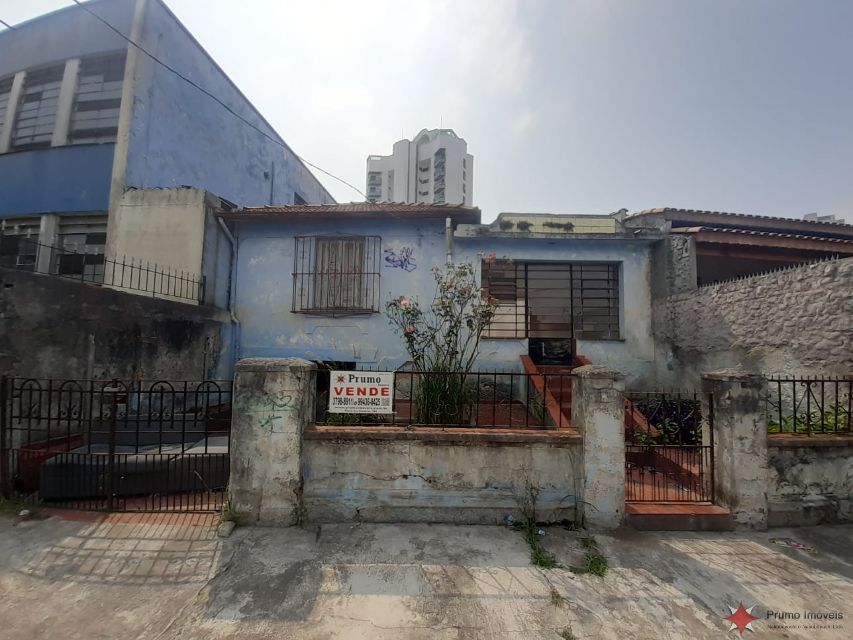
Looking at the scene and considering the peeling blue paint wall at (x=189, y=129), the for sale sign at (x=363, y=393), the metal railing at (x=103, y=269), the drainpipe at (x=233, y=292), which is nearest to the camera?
the for sale sign at (x=363, y=393)

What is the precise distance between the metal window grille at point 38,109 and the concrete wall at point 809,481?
14672mm

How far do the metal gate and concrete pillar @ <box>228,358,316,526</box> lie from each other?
355 centimetres

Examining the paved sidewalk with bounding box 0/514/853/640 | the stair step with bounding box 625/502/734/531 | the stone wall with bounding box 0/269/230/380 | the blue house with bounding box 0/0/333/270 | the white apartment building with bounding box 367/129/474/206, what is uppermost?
the white apartment building with bounding box 367/129/474/206

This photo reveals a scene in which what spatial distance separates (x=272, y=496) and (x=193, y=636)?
49.2 inches

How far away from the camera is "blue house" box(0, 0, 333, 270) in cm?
777

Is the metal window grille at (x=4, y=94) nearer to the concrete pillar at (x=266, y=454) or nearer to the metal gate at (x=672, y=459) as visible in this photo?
the concrete pillar at (x=266, y=454)

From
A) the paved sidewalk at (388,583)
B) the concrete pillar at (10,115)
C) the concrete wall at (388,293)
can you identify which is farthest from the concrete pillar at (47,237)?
the paved sidewalk at (388,583)

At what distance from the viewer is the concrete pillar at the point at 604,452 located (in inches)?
140

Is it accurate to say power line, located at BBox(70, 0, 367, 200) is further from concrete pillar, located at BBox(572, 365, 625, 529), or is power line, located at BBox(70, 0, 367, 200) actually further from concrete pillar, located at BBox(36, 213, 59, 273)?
concrete pillar, located at BBox(572, 365, 625, 529)

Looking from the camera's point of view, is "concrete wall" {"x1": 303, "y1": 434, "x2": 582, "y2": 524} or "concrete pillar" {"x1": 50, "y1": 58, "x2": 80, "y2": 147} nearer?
"concrete wall" {"x1": 303, "y1": 434, "x2": 582, "y2": 524}

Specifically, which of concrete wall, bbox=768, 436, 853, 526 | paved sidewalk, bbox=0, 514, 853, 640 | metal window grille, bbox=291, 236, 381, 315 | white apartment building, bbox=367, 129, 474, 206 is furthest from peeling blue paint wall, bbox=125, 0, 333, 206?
white apartment building, bbox=367, 129, 474, 206

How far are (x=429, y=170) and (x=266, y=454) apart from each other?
178 feet

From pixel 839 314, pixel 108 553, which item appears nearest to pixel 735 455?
pixel 839 314

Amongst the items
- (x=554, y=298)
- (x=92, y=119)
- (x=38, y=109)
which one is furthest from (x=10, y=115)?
(x=554, y=298)
